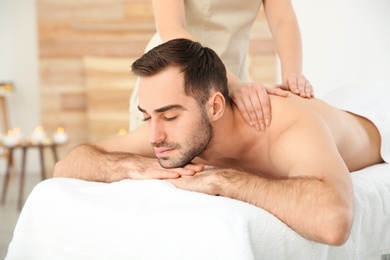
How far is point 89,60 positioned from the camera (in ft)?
20.6

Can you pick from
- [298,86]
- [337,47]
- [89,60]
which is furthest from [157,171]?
[89,60]

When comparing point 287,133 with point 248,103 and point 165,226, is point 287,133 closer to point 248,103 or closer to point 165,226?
point 248,103

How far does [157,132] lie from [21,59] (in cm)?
540

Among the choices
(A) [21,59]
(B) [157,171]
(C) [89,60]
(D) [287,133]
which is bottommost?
(A) [21,59]

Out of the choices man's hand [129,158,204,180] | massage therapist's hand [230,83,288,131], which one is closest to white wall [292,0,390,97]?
massage therapist's hand [230,83,288,131]

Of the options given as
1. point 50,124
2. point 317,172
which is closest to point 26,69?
point 50,124

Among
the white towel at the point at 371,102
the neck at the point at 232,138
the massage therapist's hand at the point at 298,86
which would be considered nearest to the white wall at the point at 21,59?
the white towel at the point at 371,102

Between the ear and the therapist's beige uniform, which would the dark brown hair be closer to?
the ear

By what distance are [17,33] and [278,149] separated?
5.48 meters

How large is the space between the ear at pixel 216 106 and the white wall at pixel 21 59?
5211 millimetres

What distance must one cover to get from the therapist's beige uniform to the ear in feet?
2.15

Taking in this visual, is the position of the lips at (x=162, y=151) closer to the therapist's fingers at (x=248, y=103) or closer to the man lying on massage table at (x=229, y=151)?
the man lying on massage table at (x=229, y=151)

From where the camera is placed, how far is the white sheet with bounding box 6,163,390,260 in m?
1.59

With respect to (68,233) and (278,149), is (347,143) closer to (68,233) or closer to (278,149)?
(278,149)
